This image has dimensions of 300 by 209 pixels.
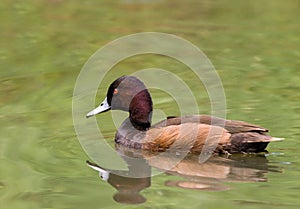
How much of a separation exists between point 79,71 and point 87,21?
10.9 ft

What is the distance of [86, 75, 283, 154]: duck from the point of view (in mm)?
8703

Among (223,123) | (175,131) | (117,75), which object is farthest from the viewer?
(117,75)

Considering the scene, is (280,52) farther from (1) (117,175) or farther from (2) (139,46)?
(1) (117,175)

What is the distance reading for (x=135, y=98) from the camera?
30.9 ft

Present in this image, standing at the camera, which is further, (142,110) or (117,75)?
(117,75)

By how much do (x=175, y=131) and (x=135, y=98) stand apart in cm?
70

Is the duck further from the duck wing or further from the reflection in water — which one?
the reflection in water

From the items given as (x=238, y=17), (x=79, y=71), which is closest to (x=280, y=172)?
(x=79, y=71)

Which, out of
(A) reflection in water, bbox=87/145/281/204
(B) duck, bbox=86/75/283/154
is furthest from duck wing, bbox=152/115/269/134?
(A) reflection in water, bbox=87/145/281/204

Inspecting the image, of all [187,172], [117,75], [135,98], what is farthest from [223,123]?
[117,75]

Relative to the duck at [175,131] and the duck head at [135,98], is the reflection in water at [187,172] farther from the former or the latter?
the duck head at [135,98]

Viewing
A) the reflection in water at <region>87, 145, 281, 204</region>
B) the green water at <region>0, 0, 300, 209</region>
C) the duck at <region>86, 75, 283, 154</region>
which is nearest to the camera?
the green water at <region>0, 0, 300, 209</region>

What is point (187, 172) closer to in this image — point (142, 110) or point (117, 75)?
point (142, 110)

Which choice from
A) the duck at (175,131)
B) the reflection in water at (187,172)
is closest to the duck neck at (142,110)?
the duck at (175,131)
